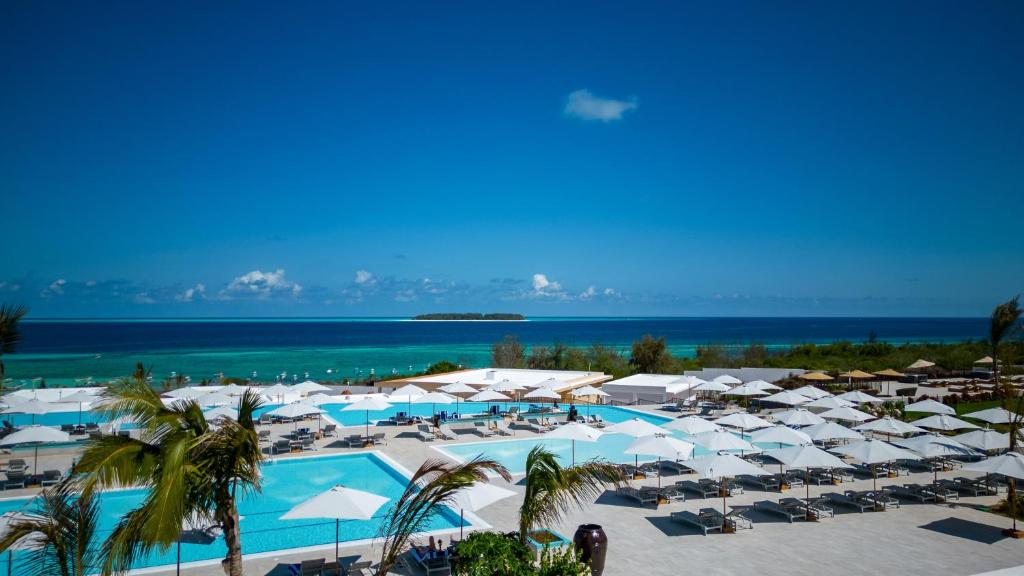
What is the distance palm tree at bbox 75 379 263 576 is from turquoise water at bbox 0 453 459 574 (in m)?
2.43

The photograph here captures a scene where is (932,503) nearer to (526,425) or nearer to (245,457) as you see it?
(526,425)

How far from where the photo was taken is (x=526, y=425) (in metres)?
23.4

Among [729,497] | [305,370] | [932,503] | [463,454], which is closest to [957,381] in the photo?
[932,503]

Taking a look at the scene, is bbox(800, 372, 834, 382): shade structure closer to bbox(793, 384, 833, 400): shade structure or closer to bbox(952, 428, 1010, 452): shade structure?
bbox(793, 384, 833, 400): shade structure

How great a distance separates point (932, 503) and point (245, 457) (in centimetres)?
1463

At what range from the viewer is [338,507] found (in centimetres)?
890

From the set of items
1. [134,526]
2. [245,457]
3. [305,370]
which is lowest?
[305,370]

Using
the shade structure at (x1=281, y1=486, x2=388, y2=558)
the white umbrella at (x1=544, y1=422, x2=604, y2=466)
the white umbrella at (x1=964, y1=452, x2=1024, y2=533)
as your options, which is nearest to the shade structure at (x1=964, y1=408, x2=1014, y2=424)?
the white umbrella at (x1=964, y1=452, x2=1024, y2=533)

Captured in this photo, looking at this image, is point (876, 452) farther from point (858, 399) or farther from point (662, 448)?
point (858, 399)

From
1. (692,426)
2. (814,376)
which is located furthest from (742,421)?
(814,376)

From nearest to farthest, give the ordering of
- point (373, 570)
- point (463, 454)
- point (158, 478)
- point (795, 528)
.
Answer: point (158, 478) → point (373, 570) → point (795, 528) → point (463, 454)

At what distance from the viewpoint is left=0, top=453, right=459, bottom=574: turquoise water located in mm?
10795

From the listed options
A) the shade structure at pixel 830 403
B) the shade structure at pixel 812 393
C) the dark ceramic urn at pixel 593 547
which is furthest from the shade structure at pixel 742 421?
the dark ceramic urn at pixel 593 547

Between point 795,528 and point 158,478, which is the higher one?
point 158,478
